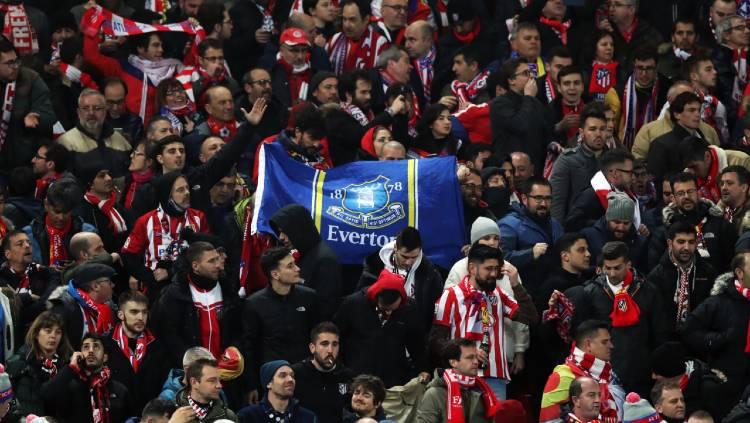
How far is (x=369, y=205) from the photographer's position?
1880 cm

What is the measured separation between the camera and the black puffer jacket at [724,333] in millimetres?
17766

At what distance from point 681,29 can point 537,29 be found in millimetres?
1526

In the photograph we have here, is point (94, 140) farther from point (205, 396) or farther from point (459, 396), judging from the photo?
point (459, 396)

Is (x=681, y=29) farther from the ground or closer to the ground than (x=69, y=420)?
farther from the ground

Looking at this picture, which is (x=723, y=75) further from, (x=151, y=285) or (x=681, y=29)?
(x=151, y=285)

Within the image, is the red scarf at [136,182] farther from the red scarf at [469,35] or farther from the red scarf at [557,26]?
the red scarf at [557,26]

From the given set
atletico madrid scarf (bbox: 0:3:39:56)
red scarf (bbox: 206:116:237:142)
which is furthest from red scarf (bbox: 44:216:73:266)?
atletico madrid scarf (bbox: 0:3:39:56)

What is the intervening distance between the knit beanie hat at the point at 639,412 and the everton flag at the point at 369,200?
9.34ft

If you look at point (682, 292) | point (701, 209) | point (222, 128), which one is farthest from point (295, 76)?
point (682, 292)

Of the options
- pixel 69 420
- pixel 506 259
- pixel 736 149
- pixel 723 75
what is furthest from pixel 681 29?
pixel 69 420

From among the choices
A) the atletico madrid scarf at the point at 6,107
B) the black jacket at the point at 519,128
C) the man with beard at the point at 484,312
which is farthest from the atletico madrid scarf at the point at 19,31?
the man with beard at the point at 484,312

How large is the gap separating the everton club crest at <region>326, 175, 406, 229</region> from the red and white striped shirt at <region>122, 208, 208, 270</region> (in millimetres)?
1276

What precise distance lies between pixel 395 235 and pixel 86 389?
3.34 m

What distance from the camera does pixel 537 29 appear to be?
2247 cm
